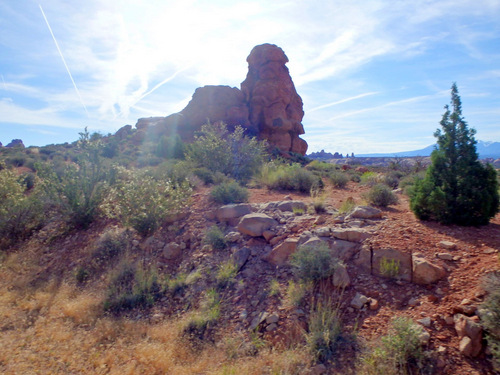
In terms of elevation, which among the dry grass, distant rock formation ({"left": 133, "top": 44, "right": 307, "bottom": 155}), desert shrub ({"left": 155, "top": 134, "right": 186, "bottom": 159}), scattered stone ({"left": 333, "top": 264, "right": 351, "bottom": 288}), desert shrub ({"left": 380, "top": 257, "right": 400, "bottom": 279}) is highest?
distant rock formation ({"left": 133, "top": 44, "right": 307, "bottom": 155})

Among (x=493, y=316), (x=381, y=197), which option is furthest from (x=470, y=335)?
(x=381, y=197)

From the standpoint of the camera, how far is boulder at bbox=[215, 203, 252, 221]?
7.32m

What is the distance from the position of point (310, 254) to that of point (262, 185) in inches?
271

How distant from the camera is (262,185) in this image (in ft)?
38.2

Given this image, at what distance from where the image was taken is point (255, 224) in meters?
6.55

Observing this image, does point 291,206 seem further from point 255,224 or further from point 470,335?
point 470,335

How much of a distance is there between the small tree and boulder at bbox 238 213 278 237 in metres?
2.80

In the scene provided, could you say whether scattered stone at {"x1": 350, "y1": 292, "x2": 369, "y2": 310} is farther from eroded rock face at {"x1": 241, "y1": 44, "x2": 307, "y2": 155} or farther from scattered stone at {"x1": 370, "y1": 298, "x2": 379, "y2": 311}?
eroded rock face at {"x1": 241, "y1": 44, "x2": 307, "y2": 155}

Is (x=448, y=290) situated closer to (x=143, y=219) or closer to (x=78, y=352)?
(x=78, y=352)

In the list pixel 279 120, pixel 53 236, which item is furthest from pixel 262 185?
pixel 279 120

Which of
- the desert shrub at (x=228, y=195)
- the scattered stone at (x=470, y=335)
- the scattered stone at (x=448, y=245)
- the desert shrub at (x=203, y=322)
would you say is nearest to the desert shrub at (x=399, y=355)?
the scattered stone at (x=470, y=335)

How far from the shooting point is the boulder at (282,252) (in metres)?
5.61

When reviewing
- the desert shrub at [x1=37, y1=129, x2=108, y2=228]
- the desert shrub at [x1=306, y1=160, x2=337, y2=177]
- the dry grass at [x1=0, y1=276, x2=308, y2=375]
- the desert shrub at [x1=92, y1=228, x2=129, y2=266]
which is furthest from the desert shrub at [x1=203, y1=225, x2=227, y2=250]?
the desert shrub at [x1=306, y1=160, x2=337, y2=177]

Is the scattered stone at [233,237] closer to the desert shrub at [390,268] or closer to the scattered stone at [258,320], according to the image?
the scattered stone at [258,320]
